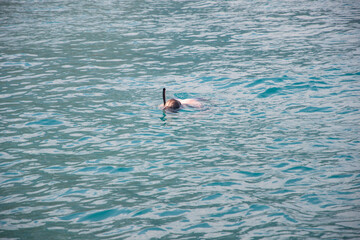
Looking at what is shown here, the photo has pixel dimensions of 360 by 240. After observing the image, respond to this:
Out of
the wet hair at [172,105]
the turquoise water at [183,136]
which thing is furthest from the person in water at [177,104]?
the turquoise water at [183,136]

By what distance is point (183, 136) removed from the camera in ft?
28.8

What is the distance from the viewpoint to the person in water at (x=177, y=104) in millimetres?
10078

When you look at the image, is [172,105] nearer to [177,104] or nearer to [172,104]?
[172,104]

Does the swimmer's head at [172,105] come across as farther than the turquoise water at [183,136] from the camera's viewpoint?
Yes

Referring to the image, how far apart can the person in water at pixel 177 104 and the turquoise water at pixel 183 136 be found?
24 centimetres

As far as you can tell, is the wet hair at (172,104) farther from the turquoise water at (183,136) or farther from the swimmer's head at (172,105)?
the turquoise water at (183,136)

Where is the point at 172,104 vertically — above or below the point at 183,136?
above

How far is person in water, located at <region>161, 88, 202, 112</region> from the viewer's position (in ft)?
33.1

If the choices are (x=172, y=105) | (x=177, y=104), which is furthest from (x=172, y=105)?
(x=177, y=104)

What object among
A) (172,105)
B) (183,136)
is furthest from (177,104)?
(183,136)

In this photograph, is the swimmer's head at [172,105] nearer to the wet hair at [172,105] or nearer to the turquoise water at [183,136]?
the wet hair at [172,105]

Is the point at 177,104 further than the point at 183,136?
Yes

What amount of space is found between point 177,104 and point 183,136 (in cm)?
157

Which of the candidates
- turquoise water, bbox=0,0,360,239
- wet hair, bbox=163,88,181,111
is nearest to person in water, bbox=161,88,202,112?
wet hair, bbox=163,88,181,111
